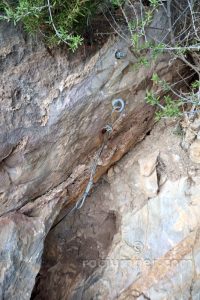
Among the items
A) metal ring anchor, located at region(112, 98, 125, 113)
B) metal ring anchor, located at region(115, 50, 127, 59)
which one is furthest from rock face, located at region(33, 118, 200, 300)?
metal ring anchor, located at region(115, 50, 127, 59)

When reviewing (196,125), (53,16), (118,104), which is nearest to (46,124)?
(118,104)

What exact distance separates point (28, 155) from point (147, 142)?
110cm

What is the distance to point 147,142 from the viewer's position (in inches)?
118

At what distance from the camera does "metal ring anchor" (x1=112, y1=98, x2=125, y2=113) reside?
93.4 inches

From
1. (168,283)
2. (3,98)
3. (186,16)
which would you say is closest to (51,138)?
(3,98)

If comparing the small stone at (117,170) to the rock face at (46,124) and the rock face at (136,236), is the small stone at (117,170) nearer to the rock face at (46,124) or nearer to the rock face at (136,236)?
the rock face at (136,236)

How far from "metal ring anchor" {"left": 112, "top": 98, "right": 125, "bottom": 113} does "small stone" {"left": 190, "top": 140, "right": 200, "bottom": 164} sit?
0.70 m

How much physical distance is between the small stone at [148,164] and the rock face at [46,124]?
305 mm

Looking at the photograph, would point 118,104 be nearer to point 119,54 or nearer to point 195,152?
point 119,54

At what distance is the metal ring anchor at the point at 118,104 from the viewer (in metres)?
2.37

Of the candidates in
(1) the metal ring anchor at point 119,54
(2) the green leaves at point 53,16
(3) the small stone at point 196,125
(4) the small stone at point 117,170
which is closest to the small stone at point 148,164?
(4) the small stone at point 117,170

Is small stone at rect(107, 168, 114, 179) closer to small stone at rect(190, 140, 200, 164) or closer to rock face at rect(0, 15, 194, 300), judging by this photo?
rock face at rect(0, 15, 194, 300)

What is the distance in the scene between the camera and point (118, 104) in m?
2.50

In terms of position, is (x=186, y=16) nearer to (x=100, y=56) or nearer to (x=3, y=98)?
(x=100, y=56)
